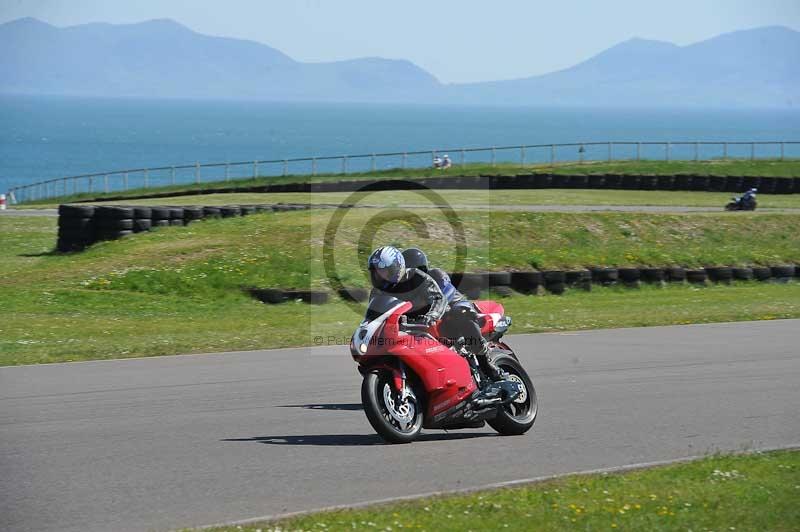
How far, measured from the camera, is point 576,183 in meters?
44.7

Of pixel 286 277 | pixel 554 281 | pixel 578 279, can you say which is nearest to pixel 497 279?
pixel 554 281

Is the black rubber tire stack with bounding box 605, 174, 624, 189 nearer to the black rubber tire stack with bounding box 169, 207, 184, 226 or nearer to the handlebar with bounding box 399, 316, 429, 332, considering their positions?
the black rubber tire stack with bounding box 169, 207, 184, 226

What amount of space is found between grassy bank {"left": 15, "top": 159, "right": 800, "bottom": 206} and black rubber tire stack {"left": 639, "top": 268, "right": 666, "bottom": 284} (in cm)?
2581

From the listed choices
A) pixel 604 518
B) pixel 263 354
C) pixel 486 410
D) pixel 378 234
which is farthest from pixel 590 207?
pixel 604 518

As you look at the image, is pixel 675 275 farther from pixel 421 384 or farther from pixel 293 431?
pixel 293 431

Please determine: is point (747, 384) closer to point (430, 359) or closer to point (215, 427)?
point (430, 359)

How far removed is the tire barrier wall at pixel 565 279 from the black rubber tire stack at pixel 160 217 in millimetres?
6259

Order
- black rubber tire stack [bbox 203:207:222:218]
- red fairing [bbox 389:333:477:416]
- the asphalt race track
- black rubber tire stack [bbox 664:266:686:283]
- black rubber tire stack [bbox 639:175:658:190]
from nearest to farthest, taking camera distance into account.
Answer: the asphalt race track → red fairing [bbox 389:333:477:416] → black rubber tire stack [bbox 664:266:686:283] → black rubber tire stack [bbox 203:207:222:218] → black rubber tire stack [bbox 639:175:658:190]

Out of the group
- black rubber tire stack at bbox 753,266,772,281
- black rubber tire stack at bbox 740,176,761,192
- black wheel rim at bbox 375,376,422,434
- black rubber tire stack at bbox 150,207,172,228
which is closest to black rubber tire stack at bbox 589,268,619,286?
black rubber tire stack at bbox 753,266,772,281

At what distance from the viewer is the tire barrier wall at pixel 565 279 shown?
64.7ft

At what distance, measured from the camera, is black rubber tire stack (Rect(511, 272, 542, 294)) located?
823 inches

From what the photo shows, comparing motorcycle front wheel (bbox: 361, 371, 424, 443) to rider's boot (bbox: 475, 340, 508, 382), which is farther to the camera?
rider's boot (bbox: 475, 340, 508, 382)

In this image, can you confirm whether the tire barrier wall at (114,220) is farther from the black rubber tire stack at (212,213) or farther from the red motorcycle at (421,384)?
the red motorcycle at (421,384)

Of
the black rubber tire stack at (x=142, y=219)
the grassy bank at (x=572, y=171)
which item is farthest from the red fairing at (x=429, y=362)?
the grassy bank at (x=572, y=171)
